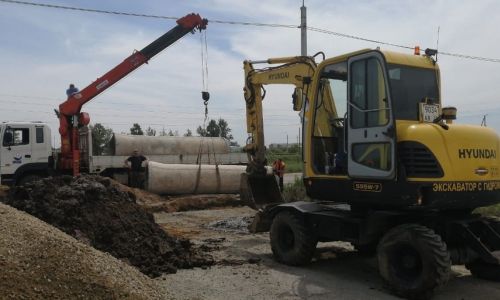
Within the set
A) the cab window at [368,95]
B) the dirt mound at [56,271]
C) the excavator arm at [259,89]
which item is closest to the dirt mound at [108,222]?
the dirt mound at [56,271]

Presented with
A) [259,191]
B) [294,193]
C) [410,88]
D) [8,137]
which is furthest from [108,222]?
[8,137]

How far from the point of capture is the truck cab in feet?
54.6

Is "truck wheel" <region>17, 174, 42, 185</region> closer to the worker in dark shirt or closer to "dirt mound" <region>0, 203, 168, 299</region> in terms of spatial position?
the worker in dark shirt

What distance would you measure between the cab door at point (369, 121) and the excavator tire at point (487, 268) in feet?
5.54

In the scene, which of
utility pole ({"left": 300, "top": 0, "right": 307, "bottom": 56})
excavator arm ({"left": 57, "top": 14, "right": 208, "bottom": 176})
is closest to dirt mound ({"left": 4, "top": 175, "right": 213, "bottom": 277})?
excavator arm ({"left": 57, "top": 14, "right": 208, "bottom": 176})

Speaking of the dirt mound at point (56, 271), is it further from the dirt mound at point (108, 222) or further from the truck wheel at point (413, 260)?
the truck wheel at point (413, 260)

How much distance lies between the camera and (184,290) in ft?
23.0

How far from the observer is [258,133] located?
1117 cm

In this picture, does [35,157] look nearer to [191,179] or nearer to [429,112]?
[191,179]

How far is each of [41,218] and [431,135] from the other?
18.9 ft

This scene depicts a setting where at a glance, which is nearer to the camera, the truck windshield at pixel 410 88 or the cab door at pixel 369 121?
the cab door at pixel 369 121

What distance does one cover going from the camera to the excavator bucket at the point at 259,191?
10.8 m

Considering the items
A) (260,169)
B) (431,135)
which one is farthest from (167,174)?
(431,135)

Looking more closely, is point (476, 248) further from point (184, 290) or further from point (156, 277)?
point (156, 277)
